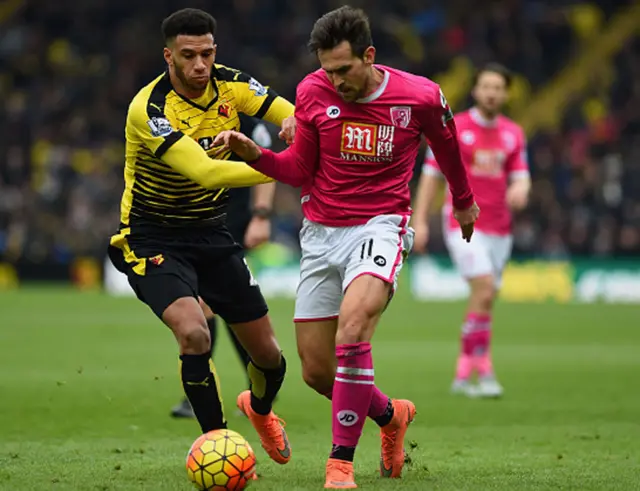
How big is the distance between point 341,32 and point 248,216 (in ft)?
12.0

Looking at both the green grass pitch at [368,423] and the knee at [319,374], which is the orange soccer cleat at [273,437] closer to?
the green grass pitch at [368,423]

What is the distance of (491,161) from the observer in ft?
36.1

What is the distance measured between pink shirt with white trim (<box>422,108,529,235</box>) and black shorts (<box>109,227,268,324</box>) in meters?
4.63

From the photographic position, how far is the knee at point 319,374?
629 cm

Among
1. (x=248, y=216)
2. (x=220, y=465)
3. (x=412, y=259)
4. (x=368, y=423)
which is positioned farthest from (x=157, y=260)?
(x=412, y=259)

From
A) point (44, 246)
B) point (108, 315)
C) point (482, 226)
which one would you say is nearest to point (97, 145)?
point (44, 246)

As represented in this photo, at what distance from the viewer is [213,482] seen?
5.51 metres

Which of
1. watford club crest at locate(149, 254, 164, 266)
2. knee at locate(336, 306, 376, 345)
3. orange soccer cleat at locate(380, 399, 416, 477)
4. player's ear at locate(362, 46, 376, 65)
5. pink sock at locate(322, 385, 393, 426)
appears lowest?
orange soccer cleat at locate(380, 399, 416, 477)

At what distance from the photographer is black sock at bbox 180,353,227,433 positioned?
5.98 m

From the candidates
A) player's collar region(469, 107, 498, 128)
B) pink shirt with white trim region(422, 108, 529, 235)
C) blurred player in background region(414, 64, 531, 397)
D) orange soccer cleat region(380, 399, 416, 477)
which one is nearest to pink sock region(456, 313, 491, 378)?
blurred player in background region(414, 64, 531, 397)

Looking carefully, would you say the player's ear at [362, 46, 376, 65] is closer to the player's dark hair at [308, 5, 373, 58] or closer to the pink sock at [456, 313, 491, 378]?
the player's dark hair at [308, 5, 373, 58]

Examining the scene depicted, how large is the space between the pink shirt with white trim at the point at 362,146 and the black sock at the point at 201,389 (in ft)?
3.27

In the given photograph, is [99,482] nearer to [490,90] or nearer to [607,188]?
[490,90]

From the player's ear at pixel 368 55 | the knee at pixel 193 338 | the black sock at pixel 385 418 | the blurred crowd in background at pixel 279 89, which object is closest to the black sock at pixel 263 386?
the black sock at pixel 385 418
